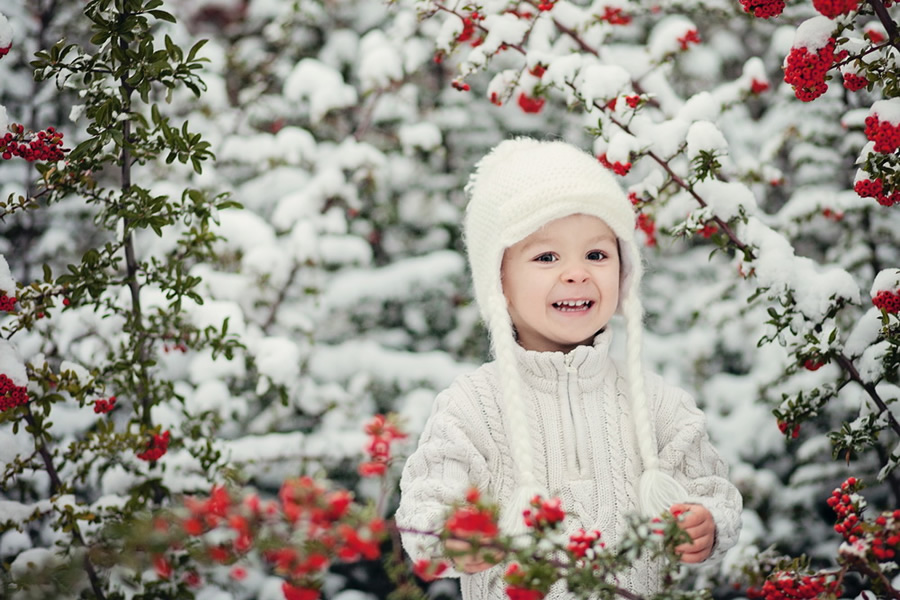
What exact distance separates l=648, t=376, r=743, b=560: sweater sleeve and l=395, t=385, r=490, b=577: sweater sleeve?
43 cm

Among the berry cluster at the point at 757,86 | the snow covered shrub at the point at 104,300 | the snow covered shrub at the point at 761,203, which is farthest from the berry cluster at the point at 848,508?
the berry cluster at the point at 757,86

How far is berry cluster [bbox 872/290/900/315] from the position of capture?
1799mm

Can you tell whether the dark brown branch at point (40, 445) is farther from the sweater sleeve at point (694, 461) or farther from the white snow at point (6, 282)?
the sweater sleeve at point (694, 461)

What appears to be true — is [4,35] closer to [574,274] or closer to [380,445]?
[380,445]

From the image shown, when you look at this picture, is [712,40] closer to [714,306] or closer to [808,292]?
[714,306]

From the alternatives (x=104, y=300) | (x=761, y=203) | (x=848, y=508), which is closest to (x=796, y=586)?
(x=848, y=508)

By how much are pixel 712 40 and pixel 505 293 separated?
2879 millimetres

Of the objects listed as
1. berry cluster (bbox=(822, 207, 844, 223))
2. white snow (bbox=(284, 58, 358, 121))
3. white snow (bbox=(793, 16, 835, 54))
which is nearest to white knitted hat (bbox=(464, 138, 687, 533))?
white snow (bbox=(793, 16, 835, 54))

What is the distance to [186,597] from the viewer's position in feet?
6.67

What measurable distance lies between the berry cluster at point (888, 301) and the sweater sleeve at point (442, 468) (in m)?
0.90

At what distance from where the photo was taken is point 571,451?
6.24 ft

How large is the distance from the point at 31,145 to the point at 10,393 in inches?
20.9

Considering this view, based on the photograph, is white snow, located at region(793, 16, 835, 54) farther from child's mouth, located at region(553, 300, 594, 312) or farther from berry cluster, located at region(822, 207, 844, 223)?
berry cluster, located at region(822, 207, 844, 223)

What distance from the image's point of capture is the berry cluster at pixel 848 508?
1.56m
